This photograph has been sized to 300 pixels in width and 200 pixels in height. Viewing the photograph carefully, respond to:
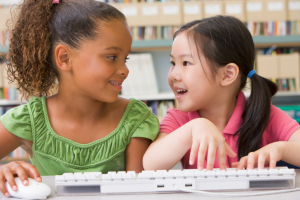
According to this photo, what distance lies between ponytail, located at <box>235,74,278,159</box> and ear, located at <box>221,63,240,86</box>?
70 mm

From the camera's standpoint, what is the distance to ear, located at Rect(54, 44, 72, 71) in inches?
31.8

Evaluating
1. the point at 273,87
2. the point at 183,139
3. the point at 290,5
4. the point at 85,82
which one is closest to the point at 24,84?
the point at 85,82

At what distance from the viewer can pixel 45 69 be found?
0.86 metres

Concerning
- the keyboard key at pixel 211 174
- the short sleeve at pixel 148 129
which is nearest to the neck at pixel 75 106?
the short sleeve at pixel 148 129

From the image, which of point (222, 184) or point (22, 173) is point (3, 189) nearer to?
point (22, 173)

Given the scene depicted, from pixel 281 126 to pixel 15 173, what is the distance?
718 millimetres

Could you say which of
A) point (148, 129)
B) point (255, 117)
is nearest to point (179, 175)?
point (148, 129)

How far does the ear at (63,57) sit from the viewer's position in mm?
808

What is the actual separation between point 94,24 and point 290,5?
67.0 inches

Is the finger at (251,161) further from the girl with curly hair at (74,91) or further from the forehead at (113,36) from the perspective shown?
the forehead at (113,36)

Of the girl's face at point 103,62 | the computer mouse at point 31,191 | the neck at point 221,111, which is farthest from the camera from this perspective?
the neck at point 221,111

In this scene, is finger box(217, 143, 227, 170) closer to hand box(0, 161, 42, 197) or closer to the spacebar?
the spacebar

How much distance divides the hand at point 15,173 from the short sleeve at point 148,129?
1.08 ft

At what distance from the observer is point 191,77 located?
2.79 ft
